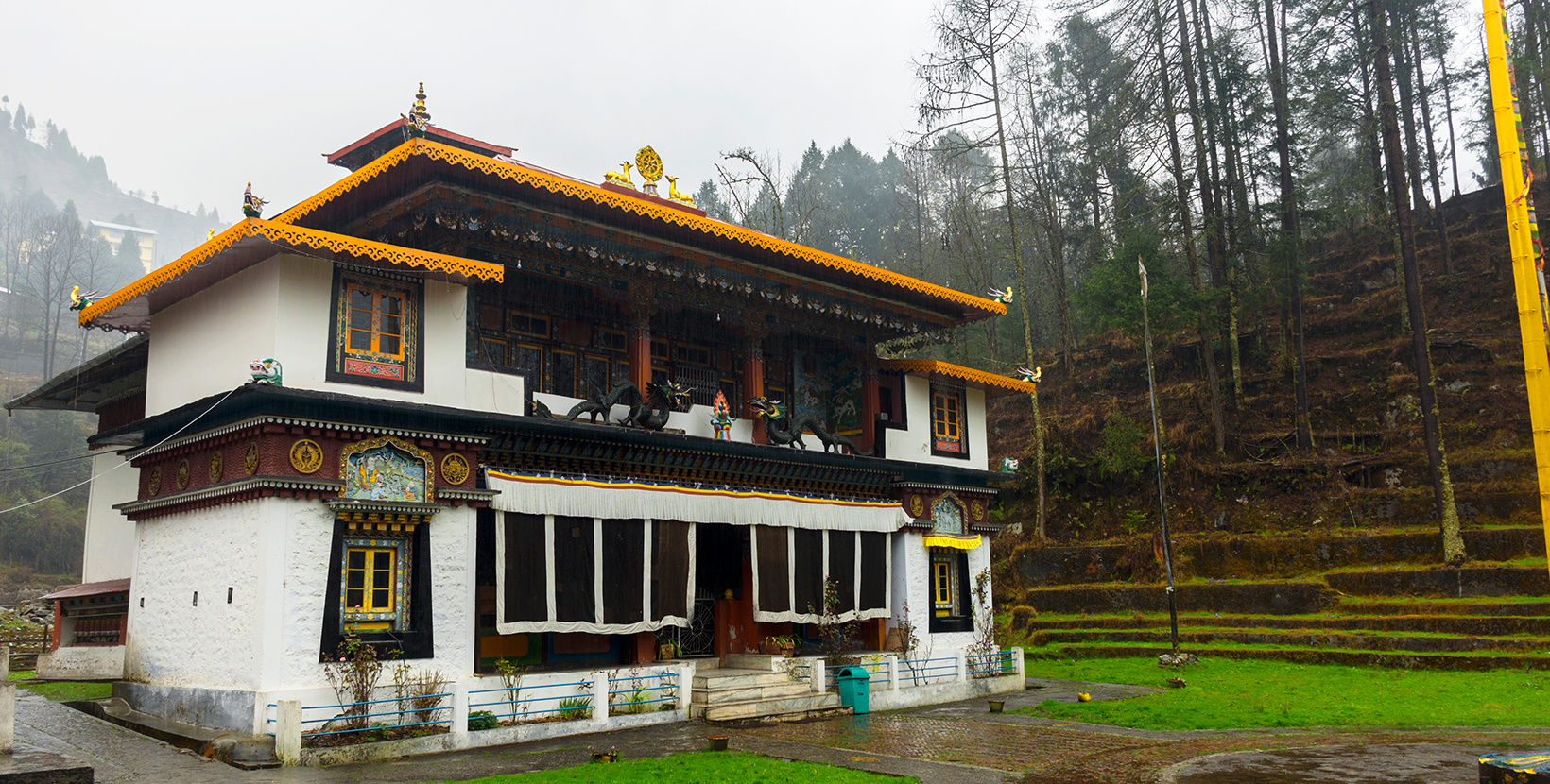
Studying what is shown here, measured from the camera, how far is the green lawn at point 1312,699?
45.5 feet

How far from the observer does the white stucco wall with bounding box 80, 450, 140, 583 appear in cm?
1848

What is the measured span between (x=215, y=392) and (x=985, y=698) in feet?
44.3

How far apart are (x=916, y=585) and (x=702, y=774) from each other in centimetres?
989

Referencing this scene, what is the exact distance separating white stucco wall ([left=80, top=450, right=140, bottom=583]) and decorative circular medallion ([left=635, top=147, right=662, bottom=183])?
10.8 metres

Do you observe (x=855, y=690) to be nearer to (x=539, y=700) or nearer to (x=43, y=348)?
(x=539, y=700)

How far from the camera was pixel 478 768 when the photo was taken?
34.4 ft

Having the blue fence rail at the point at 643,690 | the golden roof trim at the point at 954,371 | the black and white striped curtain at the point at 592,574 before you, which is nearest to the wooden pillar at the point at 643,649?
the black and white striped curtain at the point at 592,574

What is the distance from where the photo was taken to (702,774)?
10.0 metres

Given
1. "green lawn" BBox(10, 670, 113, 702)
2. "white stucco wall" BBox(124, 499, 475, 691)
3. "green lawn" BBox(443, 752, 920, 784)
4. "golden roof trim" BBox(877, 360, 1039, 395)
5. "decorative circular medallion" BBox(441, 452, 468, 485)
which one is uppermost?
"golden roof trim" BBox(877, 360, 1039, 395)

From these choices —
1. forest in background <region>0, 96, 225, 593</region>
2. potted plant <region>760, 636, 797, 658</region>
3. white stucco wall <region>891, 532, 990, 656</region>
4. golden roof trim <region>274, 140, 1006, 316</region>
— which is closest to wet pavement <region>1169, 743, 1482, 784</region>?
potted plant <region>760, 636, 797, 658</region>

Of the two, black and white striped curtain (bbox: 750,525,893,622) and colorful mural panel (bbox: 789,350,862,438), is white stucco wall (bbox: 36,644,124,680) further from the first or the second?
colorful mural panel (bbox: 789,350,862,438)

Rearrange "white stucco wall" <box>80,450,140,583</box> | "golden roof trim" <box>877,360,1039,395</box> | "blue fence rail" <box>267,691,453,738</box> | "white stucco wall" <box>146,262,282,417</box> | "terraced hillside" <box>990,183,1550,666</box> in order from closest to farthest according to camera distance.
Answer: "blue fence rail" <box>267,691,453,738</box>
"white stucco wall" <box>146,262,282,417</box>
"white stucco wall" <box>80,450,140,583</box>
"golden roof trim" <box>877,360,1039,395</box>
"terraced hillside" <box>990,183,1550,666</box>

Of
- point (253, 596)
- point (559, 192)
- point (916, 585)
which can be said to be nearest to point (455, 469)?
point (253, 596)

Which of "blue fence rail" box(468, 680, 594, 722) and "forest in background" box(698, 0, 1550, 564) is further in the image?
"forest in background" box(698, 0, 1550, 564)
